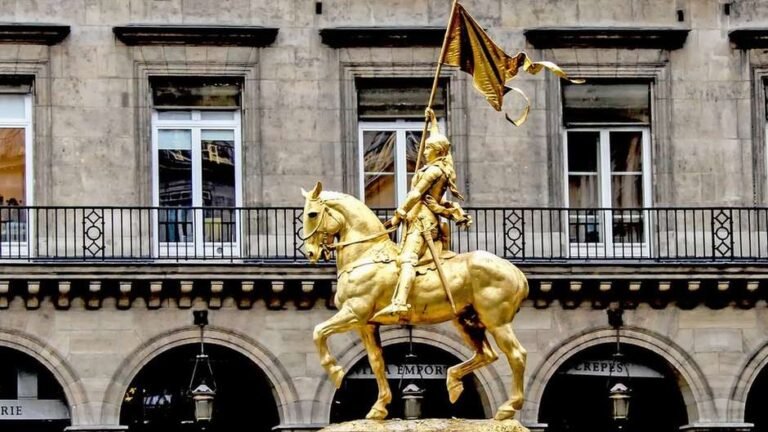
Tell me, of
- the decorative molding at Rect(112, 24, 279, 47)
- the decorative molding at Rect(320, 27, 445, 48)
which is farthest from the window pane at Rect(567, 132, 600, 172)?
the decorative molding at Rect(112, 24, 279, 47)

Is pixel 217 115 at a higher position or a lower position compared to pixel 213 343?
higher

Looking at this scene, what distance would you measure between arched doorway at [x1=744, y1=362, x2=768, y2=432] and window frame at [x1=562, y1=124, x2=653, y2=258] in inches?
128

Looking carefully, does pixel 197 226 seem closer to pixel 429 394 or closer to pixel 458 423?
pixel 429 394

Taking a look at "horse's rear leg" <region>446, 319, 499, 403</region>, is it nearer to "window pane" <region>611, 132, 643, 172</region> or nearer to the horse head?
the horse head

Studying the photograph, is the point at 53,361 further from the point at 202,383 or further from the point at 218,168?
the point at 218,168

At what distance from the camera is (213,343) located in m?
42.8

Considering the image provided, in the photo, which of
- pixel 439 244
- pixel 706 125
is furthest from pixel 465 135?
pixel 439 244

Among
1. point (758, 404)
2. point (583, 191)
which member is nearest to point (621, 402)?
point (583, 191)

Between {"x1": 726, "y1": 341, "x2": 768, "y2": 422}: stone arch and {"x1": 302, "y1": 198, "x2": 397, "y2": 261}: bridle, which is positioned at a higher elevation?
{"x1": 302, "y1": 198, "x2": 397, "y2": 261}: bridle

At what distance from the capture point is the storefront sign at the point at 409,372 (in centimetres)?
4309

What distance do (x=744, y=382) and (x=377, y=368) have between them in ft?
56.3

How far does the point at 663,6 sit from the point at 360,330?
18.6m

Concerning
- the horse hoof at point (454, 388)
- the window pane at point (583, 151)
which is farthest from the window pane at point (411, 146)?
the horse hoof at point (454, 388)

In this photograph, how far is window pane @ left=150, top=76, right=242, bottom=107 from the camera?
43875 millimetres
